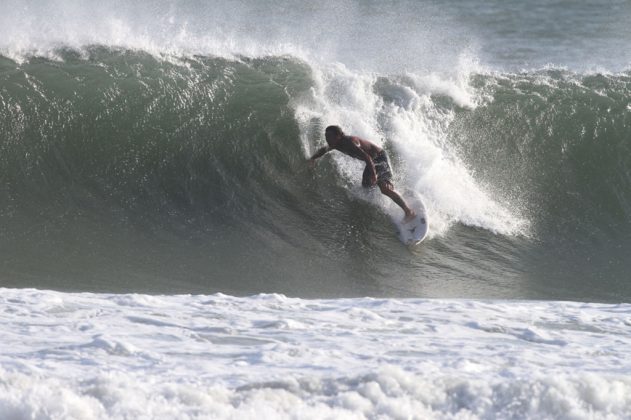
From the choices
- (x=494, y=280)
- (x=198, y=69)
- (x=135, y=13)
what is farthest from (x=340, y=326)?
(x=135, y=13)

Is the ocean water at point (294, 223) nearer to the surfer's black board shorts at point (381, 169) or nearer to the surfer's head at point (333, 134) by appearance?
the surfer's black board shorts at point (381, 169)

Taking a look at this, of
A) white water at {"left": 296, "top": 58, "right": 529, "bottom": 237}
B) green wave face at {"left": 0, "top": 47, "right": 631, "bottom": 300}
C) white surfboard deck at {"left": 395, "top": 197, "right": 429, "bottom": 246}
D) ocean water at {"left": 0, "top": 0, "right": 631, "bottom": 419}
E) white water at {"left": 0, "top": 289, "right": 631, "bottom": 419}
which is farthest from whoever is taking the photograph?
white water at {"left": 296, "top": 58, "right": 529, "bottom": 237}

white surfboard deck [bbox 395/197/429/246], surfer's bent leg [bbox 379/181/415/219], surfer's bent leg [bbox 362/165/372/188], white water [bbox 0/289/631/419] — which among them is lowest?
white water [bbox 0/289/631/419]

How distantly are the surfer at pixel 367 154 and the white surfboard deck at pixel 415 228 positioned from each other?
3.5 inches

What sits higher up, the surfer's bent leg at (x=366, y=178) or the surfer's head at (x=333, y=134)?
the surfer's head at (x=333, y=134)

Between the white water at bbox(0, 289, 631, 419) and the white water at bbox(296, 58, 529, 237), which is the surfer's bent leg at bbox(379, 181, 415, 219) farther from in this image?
the white water at bbox(0, 289, 631, 419)

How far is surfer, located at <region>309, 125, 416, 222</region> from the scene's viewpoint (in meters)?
9.64

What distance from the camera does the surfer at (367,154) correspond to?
964cm

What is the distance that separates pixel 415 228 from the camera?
9.49m

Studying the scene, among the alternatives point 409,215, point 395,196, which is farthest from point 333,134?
point 409,215

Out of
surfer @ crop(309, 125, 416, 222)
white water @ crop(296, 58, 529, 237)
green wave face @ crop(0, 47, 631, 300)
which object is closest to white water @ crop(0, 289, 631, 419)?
green wave face @ crop(0, 47, 631, 300)

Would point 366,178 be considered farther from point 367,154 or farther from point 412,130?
point 412,130

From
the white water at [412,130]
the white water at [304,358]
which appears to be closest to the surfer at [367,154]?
the white water at [412,130]

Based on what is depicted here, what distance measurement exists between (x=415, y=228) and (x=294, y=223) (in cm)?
123
